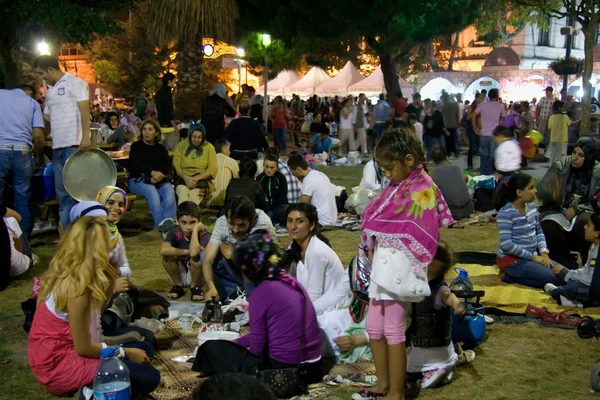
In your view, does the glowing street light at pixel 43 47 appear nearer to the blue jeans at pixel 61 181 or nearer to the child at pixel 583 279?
the blue jeans at pixel 61 181

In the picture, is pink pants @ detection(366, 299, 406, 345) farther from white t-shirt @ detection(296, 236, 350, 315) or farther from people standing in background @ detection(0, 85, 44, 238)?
people standing in background @ detection(0, 85, 44, 238)

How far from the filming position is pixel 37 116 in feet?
27.3

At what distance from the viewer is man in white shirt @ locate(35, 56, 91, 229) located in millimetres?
8250

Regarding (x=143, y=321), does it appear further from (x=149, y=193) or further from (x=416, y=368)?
(x=149, y=193)

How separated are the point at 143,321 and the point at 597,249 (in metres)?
3.95

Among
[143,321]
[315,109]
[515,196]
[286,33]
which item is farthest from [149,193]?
[315,109]

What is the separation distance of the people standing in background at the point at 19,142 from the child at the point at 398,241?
507 centimetres

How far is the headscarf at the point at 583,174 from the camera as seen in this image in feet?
28.4

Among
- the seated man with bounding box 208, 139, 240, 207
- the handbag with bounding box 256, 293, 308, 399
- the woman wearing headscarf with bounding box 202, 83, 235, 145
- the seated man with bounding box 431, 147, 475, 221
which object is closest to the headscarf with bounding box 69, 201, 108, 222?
the handbag with bounding box 256, 293, 308, 399

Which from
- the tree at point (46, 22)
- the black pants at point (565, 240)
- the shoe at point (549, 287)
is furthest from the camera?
the tree at point (46, 22)

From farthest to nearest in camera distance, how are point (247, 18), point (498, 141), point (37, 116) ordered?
point (247, 18) < point (498, 141) < point (37, 116)

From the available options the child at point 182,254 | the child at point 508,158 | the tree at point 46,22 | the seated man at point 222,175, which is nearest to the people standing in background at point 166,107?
the seated man at point 222,175

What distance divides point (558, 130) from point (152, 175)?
10.6 metres

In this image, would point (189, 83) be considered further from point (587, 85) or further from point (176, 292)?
point (176, 292)
